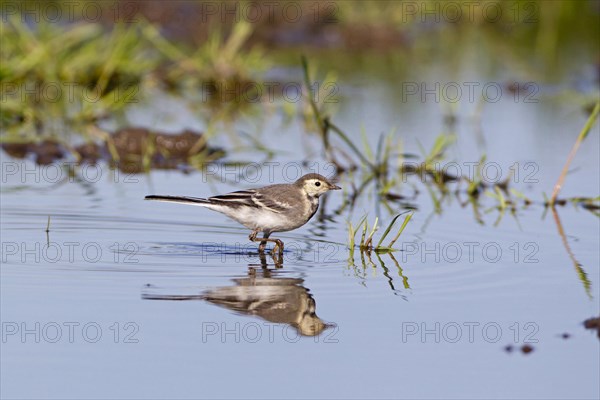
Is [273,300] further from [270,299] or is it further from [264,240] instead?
[264,240]

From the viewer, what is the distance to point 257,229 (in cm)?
996

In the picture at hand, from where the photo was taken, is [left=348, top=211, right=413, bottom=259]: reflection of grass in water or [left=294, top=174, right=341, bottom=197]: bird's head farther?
[left=294, top=174, right=341, bottom=197]: bird's head

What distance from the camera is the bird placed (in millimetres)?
9805

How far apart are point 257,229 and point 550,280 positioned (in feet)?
7.85

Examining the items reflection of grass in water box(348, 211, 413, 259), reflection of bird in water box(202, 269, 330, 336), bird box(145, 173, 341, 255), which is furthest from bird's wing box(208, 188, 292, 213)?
reflection of bird in water box(202, 269, 330, 336)

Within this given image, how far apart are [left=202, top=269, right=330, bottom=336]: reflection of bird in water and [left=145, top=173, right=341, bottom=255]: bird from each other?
0.99 m

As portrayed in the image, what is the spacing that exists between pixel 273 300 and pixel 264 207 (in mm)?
1820

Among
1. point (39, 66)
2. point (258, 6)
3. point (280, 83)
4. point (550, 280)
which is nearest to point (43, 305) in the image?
point (550, 280)

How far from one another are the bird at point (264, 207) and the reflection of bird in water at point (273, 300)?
3.25ft

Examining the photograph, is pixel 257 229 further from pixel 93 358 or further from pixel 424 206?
pixel 93 358

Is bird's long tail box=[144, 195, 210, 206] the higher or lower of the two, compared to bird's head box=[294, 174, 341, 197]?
lower

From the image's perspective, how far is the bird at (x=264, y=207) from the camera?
9805 mm

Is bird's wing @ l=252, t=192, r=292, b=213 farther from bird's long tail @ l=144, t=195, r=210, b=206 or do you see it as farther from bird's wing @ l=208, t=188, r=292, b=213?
bird's long tail @ l=144, t=195, r=210, b=206

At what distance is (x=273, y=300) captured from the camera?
8.12 metres
